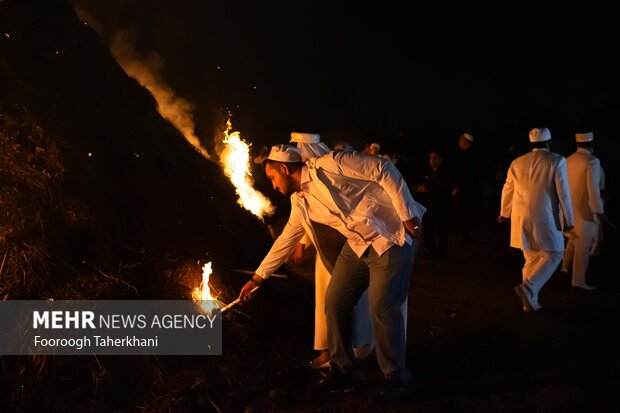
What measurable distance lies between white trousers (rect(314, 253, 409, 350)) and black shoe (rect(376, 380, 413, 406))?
810mm

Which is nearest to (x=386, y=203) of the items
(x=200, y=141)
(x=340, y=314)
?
(x=340, y=314)

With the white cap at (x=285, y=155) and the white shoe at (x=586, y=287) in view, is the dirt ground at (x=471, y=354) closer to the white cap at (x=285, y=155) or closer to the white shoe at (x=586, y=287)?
the white shoe at (x=586, y=287)

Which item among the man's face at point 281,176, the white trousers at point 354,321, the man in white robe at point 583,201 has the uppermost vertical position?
the man in white robe at point 583,201

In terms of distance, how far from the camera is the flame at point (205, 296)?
589 centimetres

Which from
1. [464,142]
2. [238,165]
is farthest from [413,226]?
[464,142]

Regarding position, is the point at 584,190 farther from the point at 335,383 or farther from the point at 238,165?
the point at 335,383

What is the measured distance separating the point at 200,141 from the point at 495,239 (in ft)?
23.5

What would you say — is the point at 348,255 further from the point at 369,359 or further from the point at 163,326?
the point at 163,326

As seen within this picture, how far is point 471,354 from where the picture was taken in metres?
6.25

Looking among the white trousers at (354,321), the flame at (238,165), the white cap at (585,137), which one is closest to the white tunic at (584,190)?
the white cap at (585,137)

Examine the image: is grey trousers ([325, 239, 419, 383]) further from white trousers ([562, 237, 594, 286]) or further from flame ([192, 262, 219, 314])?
white trousers ([562, 237, 594, 286])

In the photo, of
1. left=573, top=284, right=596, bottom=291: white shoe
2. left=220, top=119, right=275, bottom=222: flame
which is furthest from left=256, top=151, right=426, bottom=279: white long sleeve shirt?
left=573, top=284, right=596, bottom=291: white shoe

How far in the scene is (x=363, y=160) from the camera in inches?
Answer: 191

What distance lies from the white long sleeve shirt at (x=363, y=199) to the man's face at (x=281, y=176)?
7.6 inches
